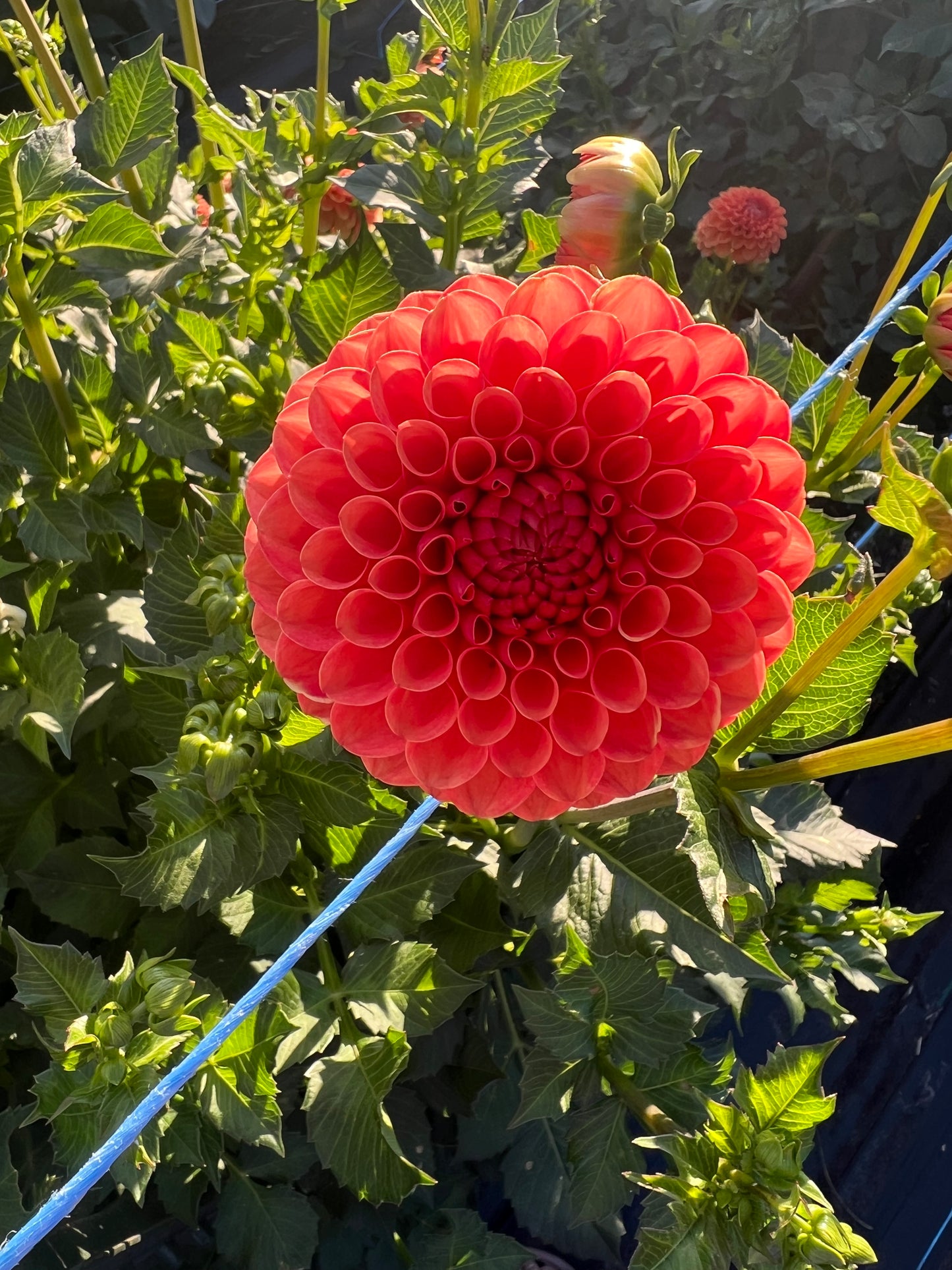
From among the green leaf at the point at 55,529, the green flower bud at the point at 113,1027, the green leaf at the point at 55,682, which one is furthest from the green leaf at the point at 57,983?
the green leaf at the point at 55,529

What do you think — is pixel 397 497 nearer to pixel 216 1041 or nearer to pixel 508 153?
pixel 216 1041

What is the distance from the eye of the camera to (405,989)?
77 centimetres

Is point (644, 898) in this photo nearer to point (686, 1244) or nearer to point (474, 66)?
point (686, 1244)

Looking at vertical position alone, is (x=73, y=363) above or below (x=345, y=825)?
above

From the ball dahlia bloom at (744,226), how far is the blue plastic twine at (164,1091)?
1.60m

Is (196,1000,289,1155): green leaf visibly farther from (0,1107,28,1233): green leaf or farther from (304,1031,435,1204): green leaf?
(0,1107,28,1233): green leaf

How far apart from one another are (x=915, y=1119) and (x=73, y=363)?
1423 millimetres

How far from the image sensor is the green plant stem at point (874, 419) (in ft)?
2.25

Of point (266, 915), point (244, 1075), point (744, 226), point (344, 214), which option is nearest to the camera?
point (244, 1075)

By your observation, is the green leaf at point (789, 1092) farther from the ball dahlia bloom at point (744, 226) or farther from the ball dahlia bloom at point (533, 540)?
the ball dahlia bloom at point (744, 226)

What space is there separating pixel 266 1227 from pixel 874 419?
92 centimetres

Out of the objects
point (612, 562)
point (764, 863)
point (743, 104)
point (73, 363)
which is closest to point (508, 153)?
point (73, 363)

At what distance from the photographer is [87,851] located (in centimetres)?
90

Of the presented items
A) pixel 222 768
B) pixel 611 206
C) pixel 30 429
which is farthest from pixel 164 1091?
pixel 611 206
